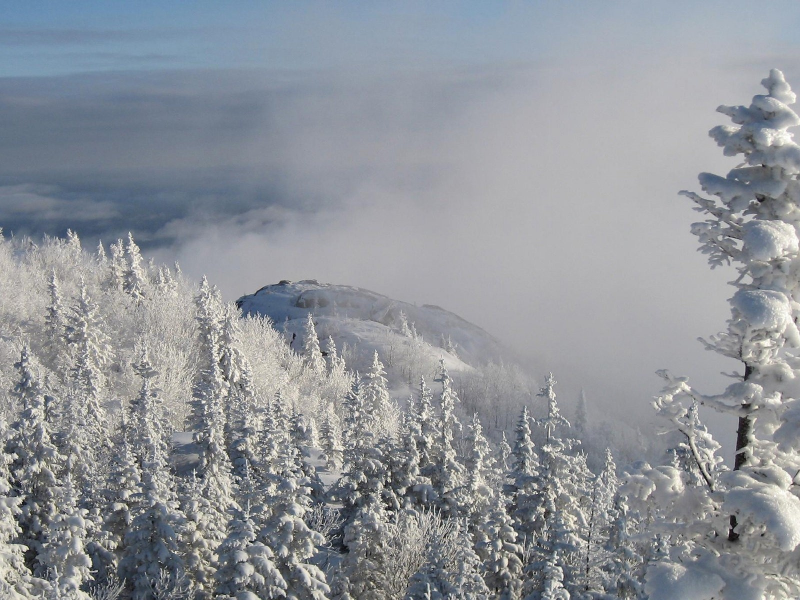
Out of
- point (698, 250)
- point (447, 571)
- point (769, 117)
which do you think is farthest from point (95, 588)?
point (769, 117)

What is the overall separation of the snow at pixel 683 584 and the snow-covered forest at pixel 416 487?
3 cm

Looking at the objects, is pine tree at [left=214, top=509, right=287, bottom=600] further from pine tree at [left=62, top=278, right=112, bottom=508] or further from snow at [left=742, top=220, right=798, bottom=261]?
snow at [left=742, top=220, right=798, bottom=261]

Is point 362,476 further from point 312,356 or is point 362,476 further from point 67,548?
point 312,356

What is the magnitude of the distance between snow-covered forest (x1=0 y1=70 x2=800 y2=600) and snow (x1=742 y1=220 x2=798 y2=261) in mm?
39

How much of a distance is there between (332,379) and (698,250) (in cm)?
10196

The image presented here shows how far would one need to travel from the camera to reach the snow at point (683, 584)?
7.78 metres

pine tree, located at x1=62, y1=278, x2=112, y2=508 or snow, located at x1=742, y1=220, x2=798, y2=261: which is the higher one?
snow, located at x1=742, y1=220, x2=798, y2=261

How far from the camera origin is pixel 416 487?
36281 millimetres

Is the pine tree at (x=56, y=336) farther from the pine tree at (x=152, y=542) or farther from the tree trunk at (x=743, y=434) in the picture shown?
the tree trunk at (x=743, y=434)

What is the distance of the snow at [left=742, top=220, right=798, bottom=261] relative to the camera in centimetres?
808

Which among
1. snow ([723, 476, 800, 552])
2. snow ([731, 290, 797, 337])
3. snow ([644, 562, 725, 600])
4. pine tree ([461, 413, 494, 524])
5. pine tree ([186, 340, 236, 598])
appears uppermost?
snow ([731, 290, 797, 337])

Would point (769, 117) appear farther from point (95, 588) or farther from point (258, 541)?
point (95, 588)

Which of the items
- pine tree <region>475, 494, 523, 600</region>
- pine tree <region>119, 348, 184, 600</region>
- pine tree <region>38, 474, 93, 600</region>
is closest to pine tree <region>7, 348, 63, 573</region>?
pine tree <region>119, 348, 184, 600</region>

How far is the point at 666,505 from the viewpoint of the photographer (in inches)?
362
